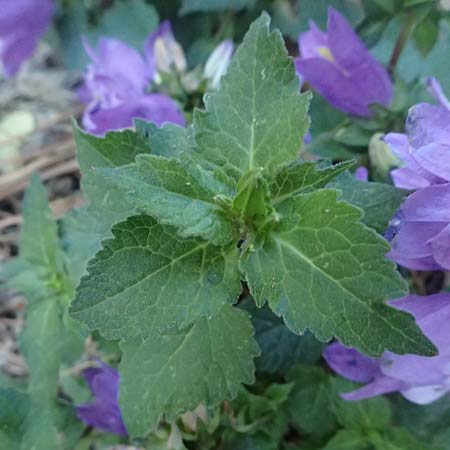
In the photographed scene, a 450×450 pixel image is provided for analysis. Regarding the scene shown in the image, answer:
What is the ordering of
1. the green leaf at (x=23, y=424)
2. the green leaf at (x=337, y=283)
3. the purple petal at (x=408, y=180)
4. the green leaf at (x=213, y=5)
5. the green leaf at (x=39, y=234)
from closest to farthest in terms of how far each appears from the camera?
the green leaf at (x=337, y=283) < the purple petal at (x=408, y=180) < the green leaf at (x=23, y=424) < the green leaf at (x=39, y=234) < the green leaf at (x=213, y=5)

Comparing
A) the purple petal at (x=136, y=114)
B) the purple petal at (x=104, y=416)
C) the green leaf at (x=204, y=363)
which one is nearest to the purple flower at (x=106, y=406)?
the purple petal at (x=104, y=416)

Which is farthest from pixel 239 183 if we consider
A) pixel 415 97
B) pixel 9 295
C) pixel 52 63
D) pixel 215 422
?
pixel 52 63

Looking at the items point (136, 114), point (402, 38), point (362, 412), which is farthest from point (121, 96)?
point (362, 412)

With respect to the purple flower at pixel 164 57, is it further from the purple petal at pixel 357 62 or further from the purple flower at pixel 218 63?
the purple petal at pixel 357 62

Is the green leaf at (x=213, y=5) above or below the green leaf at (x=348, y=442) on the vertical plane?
above

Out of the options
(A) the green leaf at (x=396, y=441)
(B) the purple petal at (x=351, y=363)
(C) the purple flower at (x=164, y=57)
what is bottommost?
(A) the green leaf at (x=396, y=441)

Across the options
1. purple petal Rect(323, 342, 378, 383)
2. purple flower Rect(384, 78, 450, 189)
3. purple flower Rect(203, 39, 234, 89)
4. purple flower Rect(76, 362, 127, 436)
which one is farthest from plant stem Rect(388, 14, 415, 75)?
purple flower Rect(76, 362, 127, 436)

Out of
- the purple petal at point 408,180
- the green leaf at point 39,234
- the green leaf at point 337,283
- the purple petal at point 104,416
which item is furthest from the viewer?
the green leaf at point 39,234

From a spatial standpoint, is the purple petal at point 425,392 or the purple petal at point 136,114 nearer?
the purple petal at point 425,392
